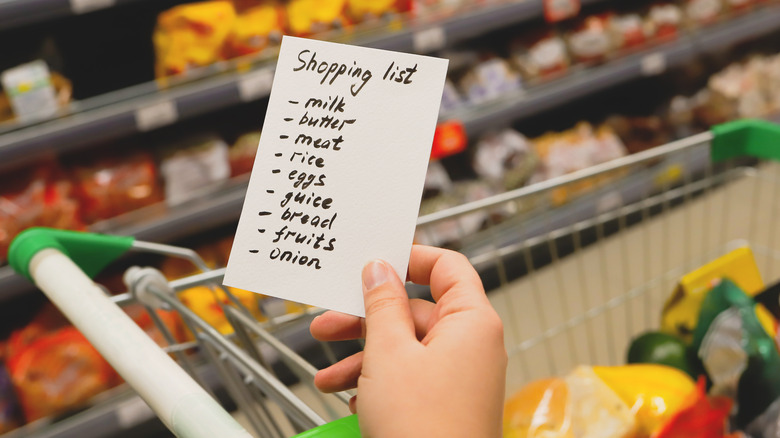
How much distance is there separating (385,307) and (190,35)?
1.64 m

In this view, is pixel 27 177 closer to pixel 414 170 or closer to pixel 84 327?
pixel 84 327

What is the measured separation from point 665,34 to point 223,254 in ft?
7.09

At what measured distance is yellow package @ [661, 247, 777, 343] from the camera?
3.99 ft

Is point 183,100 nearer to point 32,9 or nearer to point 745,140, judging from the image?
point 32,9

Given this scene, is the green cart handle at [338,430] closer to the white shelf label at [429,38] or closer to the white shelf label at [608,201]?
the white shelf label at [429,38]

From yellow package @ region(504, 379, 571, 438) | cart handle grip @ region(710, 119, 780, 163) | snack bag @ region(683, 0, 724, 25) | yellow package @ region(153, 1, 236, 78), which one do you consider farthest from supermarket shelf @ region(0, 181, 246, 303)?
snack bag @ region(683, 0, 724, 25)

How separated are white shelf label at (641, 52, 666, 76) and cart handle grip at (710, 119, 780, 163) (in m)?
1.63

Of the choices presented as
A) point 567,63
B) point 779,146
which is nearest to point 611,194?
point 567,63

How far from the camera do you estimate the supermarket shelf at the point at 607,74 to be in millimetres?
2406

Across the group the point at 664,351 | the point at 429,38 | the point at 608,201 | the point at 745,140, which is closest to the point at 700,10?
the point at 608,201

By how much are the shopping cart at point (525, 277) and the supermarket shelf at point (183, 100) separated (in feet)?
2.20

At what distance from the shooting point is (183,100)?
182 centimetres

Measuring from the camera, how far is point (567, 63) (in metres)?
2.67

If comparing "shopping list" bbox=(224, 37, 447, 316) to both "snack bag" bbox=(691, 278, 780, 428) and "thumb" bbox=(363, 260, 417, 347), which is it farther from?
"snack bag" bbox=(691, 278, 780, 428)
